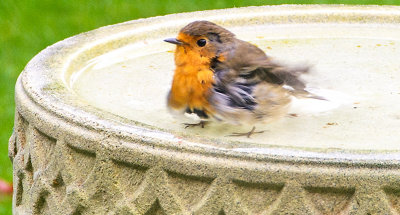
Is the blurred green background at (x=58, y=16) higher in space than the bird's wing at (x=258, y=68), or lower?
lower

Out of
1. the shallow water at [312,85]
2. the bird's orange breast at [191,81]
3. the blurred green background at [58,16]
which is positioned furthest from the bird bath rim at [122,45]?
the blurred green background at [58,16]

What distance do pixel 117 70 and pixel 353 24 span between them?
3.88ft

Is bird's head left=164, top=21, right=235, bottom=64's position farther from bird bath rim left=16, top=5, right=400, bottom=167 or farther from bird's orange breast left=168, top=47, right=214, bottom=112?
bird bath rim left=16, top=5, right=400, bottom=167

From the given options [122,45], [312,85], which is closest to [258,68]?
[312,85]

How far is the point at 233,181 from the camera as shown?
2.12m

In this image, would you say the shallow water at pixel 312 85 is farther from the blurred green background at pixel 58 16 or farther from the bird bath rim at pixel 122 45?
the blurred green background at pixel 58 16

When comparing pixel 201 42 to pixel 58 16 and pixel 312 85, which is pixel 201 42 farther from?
pixel 58 16

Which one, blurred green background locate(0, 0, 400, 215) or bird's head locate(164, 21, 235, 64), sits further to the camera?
blurred green background locate(0, 0, 400, 215)

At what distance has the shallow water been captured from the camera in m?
2.51

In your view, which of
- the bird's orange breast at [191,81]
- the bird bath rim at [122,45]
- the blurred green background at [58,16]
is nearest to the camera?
the bird bath rim at [122,45]

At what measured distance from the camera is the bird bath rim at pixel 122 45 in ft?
6.82

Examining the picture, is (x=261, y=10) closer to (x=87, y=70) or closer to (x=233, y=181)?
(x=87, y=70)

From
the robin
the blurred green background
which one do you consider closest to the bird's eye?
the robin

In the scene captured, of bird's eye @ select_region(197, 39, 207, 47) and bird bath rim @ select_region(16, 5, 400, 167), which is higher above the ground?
bird's eye @ select_region(197, 39, 207, 47)
